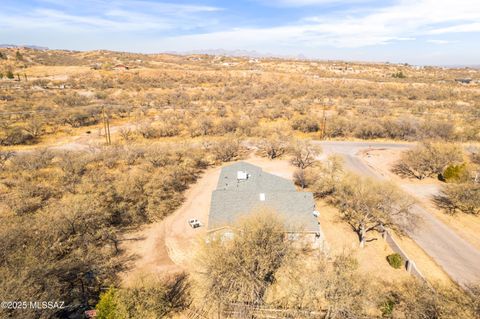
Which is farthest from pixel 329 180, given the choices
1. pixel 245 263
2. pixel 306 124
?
pixel 306 124

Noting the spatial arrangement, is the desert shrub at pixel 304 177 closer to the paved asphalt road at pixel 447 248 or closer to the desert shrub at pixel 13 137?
the paved asphalt road at pixel 447 248

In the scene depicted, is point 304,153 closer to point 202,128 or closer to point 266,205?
point 266,205

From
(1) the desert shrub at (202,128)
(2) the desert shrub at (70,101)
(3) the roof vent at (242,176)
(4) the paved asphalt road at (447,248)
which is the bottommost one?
(4) the paved asphalt road at (447,248)

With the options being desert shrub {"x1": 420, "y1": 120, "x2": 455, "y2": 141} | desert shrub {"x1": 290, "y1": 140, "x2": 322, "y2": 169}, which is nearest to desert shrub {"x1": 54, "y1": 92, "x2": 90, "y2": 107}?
desert shrub {"x1": 290, "y1": 140, "x2": 322, "y2": 169}

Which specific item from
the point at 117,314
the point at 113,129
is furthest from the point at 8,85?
the point at 117,314

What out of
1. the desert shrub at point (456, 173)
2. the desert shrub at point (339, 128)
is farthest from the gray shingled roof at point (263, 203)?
the desert shrub at point (339, 128)

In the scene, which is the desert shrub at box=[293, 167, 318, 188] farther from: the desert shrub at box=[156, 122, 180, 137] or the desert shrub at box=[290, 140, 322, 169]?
the desert shrub at box=[156, 122, 180, 137]
